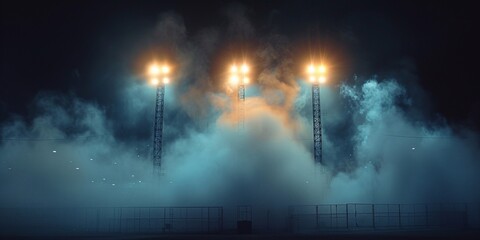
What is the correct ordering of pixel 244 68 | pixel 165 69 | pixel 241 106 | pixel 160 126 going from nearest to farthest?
pixel 160 126 < pixel 165 69 < pixel 244 68 < pixel 241 106

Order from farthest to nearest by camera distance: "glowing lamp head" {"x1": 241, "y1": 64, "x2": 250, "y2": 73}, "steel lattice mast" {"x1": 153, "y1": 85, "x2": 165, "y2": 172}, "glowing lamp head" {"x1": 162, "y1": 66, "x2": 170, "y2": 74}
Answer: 1. "glowing lamp head" {"x1": 241, "y1": 64, "x2": 250, "y2": 73}
2. "glowing lamp head" {"x1": 162, "y1": 66, "x2": 170, "y2": 74}
3. "steel lattice mast" {"x1": 153, "y1": 85, "x2": 165, "y2": 172}

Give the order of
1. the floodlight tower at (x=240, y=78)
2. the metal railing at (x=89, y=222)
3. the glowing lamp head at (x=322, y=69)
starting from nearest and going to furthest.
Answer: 1. the metal railing at (x=89, y=222)
2. the glowing lamp head at (x=322, y=69)
3. the floodlight tower at (x=240, y=78)

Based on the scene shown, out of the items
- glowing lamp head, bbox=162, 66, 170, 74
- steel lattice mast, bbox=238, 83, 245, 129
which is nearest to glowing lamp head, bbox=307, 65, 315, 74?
steel lattice mast, bbox=238, 83, 245, 129

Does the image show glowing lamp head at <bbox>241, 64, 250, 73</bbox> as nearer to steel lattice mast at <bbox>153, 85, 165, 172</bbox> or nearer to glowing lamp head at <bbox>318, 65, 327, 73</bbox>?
glowing lamp head at <bbox>318, 65, 327, 73</bbox>

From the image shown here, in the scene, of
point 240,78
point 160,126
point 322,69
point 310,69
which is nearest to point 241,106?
point 240,78

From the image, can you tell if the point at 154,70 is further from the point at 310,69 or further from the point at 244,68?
the point at 310,69

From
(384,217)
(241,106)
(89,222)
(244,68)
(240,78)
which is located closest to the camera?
(89,222)

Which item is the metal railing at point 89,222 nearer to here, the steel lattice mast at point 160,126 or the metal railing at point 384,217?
the steel lattice mast at point 160,126

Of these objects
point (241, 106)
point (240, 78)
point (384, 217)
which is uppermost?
point (240, 78)

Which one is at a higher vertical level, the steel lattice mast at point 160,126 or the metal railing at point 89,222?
the steel lattice mast at point 160,126

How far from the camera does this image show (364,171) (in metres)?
59.0

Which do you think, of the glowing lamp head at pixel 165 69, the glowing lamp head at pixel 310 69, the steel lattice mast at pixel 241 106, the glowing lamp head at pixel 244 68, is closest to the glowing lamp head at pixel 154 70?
the glowing lamp head at pixel 165 69

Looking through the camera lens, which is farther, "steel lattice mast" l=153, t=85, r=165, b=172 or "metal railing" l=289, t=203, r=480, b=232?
"steel lattice mast" l=153, t=85, r=165, b=172

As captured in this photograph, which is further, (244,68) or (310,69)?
(244,68)
